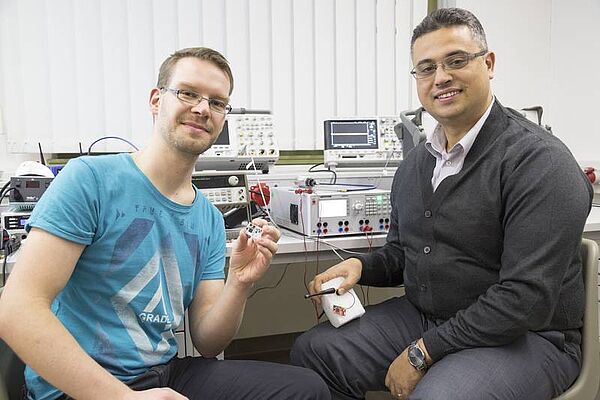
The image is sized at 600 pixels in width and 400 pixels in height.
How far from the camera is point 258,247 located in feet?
3.94

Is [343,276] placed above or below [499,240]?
below

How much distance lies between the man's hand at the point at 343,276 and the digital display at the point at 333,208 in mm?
214

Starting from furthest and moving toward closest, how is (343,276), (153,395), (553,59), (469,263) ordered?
(553,59) < (343,276) < (469,263) < (153,395)

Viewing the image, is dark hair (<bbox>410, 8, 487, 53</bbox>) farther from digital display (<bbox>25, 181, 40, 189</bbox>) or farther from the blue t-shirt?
digital display (<bbox>25, 181, 40, 189</bbox>)

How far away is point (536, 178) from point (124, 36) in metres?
2.05

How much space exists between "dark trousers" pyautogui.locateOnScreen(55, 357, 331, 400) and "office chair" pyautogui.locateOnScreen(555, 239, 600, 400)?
670mm

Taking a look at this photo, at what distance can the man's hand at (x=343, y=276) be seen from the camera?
148 centimetres

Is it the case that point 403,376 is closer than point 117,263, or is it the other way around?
point 117,263

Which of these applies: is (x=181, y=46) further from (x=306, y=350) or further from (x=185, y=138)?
(x=306, y=350)

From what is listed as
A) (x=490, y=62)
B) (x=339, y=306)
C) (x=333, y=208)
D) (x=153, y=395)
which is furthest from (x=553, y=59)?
(x=153, y=395)

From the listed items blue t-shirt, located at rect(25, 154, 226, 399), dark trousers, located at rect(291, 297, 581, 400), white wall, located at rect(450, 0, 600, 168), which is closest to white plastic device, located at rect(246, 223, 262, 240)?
blue t-shirt, located at rect(25, 154, 226, 399)

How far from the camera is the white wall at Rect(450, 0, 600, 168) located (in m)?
2.93

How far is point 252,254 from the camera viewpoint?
4.00 feet

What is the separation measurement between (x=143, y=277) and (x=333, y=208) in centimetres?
76
